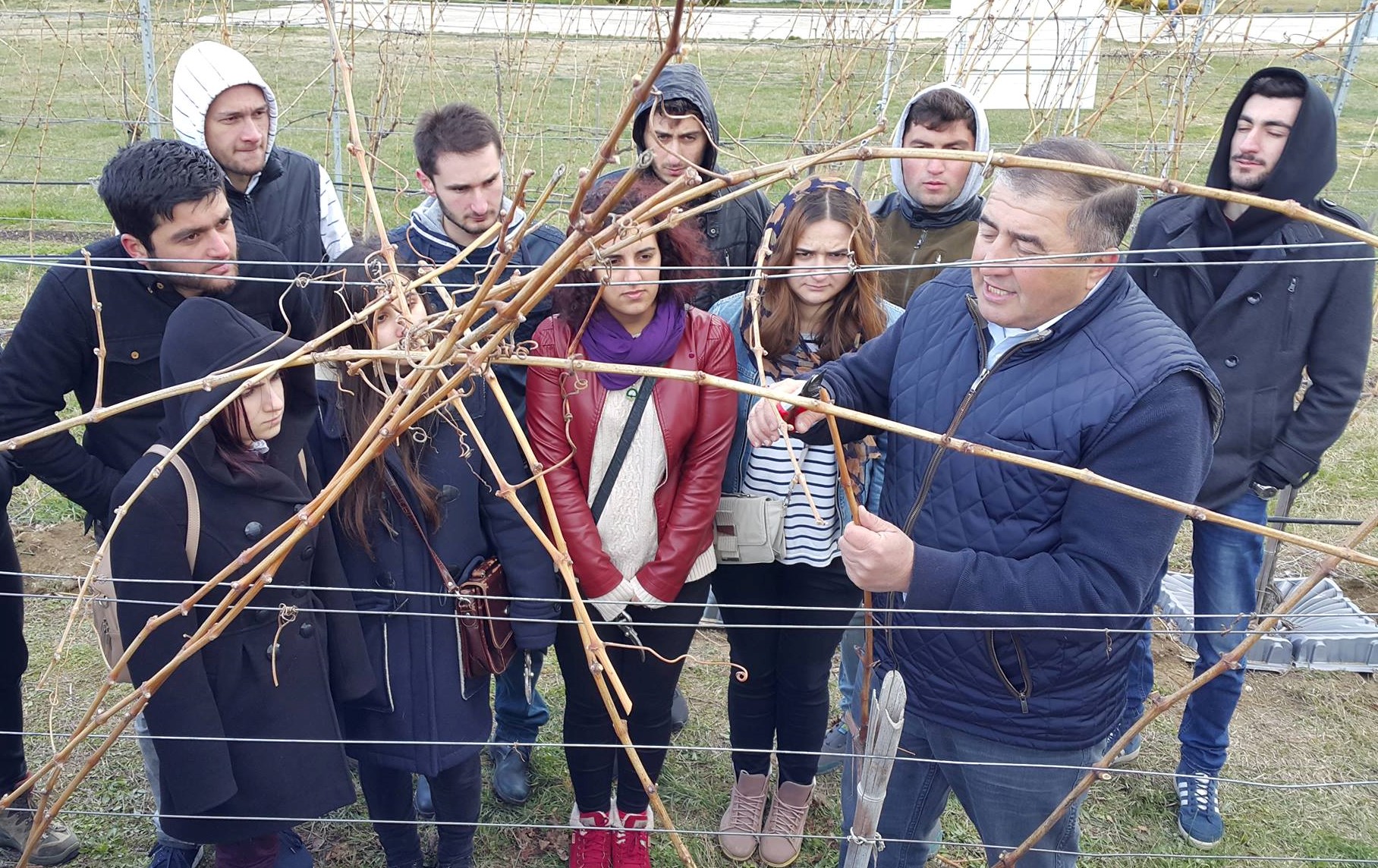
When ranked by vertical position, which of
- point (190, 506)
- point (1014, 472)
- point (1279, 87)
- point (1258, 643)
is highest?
Result: point (1279, 87)

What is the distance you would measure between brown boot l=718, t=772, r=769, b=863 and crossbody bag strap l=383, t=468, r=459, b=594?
102cm

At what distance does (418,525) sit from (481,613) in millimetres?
260

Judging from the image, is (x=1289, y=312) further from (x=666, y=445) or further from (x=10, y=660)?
(x=10, y=660)

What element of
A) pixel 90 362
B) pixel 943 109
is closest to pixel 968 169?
pixel 943 109

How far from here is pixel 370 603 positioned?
2.26 m

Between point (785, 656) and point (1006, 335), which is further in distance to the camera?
point (785, 656)

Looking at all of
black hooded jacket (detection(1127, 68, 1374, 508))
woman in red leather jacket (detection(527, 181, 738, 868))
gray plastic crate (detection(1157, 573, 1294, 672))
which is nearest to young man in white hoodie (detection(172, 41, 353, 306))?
woman in red leather jacket (detection(527, 181, 738, 868))

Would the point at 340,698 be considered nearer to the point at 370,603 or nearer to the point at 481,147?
the point at 370,603

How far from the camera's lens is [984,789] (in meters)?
1.90

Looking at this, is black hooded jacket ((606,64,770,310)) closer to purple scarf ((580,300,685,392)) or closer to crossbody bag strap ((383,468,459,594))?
purple scarf ((580,300,685,392))

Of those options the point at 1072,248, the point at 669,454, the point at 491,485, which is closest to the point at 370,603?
the point at 491,485

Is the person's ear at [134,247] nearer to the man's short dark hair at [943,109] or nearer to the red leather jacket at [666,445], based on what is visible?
the red leather jacket at [666,445]

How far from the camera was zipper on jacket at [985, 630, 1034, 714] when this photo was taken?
1784 mm

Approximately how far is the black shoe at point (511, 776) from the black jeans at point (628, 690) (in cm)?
33
